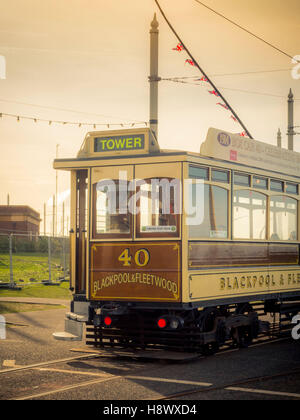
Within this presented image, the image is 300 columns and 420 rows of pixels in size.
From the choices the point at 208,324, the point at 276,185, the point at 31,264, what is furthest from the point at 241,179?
the point at 31,264

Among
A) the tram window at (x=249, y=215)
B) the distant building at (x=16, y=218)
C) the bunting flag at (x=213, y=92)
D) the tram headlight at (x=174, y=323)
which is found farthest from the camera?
the distant building at (x=16, y=218)

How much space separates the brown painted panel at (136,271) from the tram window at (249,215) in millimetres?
1710

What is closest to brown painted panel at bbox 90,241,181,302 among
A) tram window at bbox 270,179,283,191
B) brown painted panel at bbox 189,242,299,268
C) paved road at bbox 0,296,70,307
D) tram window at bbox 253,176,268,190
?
brown painted panel at bbox 189,242,299,268

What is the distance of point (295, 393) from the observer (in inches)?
305

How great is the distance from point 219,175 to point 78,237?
8.77 ft

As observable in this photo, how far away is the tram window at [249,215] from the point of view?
1159cm

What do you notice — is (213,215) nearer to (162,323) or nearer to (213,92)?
(162,323)

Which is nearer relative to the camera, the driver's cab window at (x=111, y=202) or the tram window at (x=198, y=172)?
the tram window at (x=198, y=172)

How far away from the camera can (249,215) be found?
39.4 ft

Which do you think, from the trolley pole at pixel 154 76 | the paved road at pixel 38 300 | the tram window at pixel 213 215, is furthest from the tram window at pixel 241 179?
the paved road at pixel 38 300

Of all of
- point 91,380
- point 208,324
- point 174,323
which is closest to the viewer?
point 91,380

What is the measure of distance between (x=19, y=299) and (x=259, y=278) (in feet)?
32.4

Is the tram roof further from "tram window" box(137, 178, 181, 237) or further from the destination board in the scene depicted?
"tram window" box(137, 178, 181, 237)

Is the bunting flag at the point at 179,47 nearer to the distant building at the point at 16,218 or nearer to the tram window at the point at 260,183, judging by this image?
the tram window at the point at 260,183
